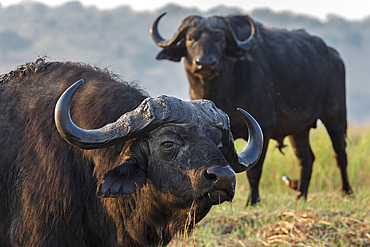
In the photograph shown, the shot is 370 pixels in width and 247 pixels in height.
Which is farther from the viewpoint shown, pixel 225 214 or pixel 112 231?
pixel 225 214

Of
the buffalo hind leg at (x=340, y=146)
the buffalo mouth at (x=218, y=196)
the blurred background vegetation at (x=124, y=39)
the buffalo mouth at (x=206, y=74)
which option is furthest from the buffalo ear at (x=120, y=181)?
→ the blurred background vegetation at (x=124, y=39)

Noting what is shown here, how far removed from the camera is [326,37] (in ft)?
351

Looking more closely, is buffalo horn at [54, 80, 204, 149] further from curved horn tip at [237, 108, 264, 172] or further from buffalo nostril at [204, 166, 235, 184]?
curved horn tip at [237, 108, 264, 172]

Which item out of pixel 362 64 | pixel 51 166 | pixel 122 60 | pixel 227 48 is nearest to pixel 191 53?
pixel 227 48

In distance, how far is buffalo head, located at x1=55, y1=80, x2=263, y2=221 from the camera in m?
3.18

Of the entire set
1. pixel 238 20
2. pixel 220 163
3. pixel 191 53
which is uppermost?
pixel 238 20

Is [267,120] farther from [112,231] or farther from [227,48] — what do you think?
[112,231]

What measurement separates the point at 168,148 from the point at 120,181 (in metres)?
0.35

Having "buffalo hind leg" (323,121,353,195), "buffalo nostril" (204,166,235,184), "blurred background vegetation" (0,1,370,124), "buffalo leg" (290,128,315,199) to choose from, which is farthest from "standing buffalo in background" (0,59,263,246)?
"blurred background vegetation" (0,1,370,124)

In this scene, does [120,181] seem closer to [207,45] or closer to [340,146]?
[207,45]

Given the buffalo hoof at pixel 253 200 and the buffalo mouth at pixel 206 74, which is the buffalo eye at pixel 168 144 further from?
the buffalo hoof at pixel 253 200

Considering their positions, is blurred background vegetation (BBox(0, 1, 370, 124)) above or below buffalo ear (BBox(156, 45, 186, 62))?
above

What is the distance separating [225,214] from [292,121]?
2.36 meters

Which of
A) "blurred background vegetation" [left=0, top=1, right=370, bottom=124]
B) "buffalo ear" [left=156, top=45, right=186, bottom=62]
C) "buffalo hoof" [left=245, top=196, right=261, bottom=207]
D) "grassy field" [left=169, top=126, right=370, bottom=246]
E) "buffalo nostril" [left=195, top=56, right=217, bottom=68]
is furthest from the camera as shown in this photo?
"blurred background vegetation" [left=0, top=1, right=370, bottom=124]
